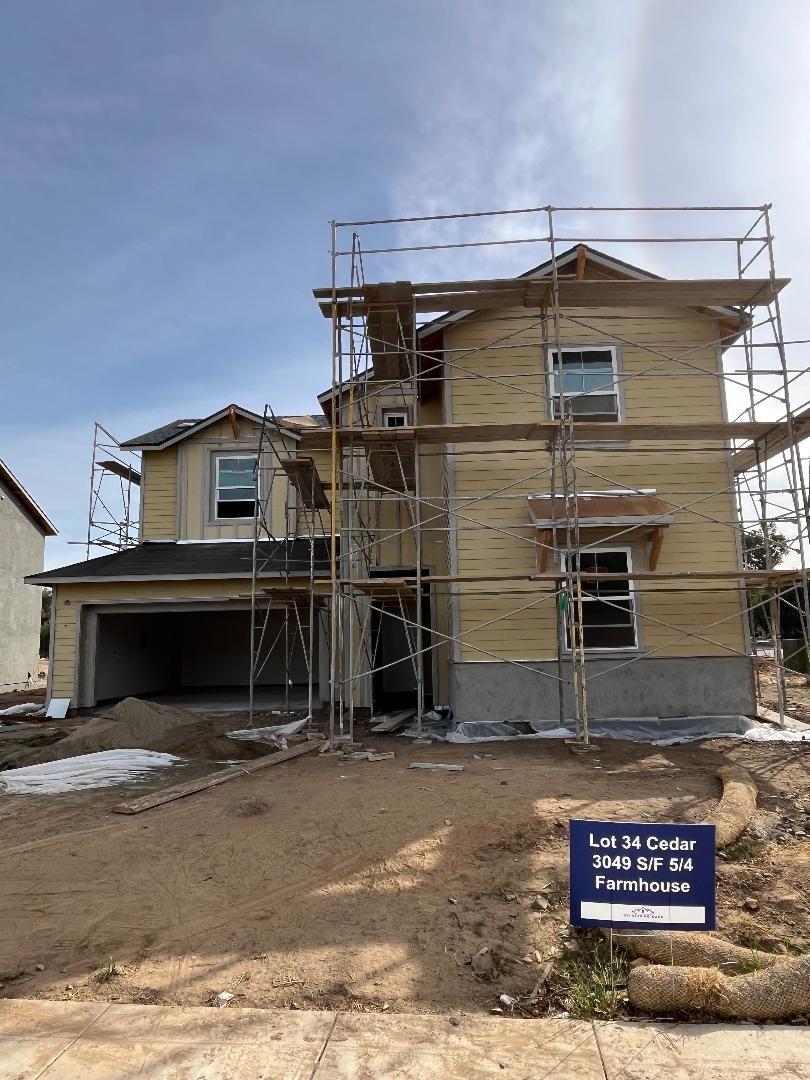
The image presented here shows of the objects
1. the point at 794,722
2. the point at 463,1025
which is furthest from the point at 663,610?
the point at 463,1025

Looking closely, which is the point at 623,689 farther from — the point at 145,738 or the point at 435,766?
the point at 145,738

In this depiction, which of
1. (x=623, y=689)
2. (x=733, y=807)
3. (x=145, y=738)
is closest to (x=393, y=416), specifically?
(x=623, y=689)

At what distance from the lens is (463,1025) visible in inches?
136

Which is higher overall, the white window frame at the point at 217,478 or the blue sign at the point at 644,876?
the white window frame at the point at 217,478

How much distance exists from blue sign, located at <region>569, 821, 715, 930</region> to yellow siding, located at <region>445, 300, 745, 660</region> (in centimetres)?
A: 719

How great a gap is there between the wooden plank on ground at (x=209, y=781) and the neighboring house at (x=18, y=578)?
16891mm

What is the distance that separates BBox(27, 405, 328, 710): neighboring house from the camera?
15.1m

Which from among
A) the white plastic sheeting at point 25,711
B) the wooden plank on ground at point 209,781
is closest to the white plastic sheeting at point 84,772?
the wooden plank on ground at point 209,781

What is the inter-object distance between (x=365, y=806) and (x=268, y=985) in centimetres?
310

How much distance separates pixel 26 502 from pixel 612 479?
20516 millimetres

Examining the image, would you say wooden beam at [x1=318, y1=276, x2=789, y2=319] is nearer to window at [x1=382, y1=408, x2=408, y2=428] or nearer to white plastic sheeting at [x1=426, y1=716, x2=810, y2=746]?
window at [x1=382, y1=408, x2=408, y2=428]

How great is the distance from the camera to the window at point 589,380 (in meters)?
12.6

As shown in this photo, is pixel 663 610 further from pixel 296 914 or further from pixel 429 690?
pixel 296 914

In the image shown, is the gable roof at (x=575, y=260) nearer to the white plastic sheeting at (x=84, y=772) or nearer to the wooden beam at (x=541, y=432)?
the wooden beam at (x=541, y=432)
